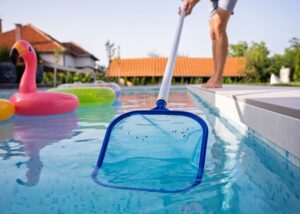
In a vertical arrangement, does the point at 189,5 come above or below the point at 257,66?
below

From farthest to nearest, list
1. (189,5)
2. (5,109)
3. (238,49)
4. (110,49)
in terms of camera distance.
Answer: (238,49) < (110,49) < (5,109) < (189,5)

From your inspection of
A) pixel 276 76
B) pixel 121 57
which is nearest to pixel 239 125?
pixel 276 76

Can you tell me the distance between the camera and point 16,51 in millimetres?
4289

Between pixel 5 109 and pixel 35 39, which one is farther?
pixel 35 39

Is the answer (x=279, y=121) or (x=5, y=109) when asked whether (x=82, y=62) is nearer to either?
(x=5, y=109)

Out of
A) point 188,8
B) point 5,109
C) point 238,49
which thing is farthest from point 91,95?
point 238,49

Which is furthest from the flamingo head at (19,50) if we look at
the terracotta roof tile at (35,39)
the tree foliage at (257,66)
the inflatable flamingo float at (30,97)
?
the tree foliage at (257,66)

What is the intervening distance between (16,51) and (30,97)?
2.34 feet

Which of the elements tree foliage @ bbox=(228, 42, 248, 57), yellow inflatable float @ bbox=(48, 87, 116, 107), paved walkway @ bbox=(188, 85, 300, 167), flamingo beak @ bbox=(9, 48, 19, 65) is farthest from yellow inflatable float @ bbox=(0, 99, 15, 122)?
tree foliage @ bbox=(228, 42, 248, 57)

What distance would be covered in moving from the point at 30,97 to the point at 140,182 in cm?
324

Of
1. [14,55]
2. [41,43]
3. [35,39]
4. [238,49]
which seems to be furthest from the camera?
[238,49]

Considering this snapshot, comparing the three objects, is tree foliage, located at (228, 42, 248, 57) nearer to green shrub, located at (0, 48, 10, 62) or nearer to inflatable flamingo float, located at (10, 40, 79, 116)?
green shrub, located at (0, 48, 10, 62)

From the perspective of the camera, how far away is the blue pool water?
3.92ft

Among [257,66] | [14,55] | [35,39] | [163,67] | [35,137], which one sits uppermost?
[35,39]
